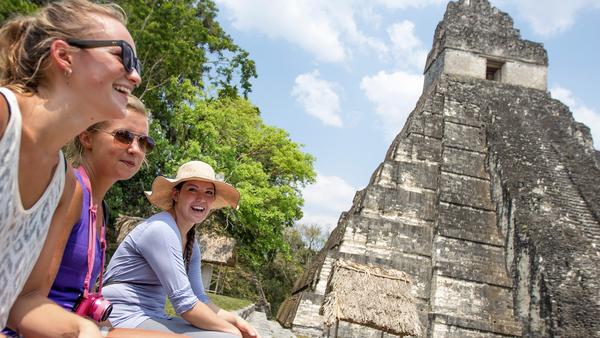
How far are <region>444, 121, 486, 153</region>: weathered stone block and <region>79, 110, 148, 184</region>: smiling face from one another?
1201 centimetres

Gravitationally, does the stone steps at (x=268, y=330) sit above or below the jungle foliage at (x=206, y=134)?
below

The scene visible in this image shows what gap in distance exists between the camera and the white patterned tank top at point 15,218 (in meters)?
1.22

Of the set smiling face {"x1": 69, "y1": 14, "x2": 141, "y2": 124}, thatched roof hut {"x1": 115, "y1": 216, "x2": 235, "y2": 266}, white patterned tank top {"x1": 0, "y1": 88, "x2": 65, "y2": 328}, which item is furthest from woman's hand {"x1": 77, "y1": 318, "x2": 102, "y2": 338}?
thatched roof hut {"x1": 115, "y1": 216, "x2": 235, "y2": 266}

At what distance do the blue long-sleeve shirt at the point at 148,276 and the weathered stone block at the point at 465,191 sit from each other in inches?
412

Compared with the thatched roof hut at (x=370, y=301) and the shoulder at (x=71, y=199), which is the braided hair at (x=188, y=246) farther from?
the thatched roof hut at (x=370, y=301)

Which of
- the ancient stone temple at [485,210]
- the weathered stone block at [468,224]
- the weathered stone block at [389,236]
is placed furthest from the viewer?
the weathered stone block at [468,224]

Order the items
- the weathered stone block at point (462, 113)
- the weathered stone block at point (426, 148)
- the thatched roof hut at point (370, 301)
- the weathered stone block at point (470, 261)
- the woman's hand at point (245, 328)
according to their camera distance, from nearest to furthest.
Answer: the woman's hand at point (245, 328), the thatched roof hut at point (370, 301), the weathered stone block at point (470, 261), the weathered stone block at point (426, 148), the weathered stone block at point (462, 113)

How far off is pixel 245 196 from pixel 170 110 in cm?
416

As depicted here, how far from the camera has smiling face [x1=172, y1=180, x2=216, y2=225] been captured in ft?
9.09

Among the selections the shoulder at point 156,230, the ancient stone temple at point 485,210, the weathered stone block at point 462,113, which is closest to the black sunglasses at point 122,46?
the shoulder at point 156,230

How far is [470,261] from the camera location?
37.2 ft

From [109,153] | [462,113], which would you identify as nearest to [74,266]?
[109,153]

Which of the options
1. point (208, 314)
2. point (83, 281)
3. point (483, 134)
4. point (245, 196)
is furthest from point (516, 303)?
point (83, 281)

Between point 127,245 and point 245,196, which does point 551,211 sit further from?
point 127,245
